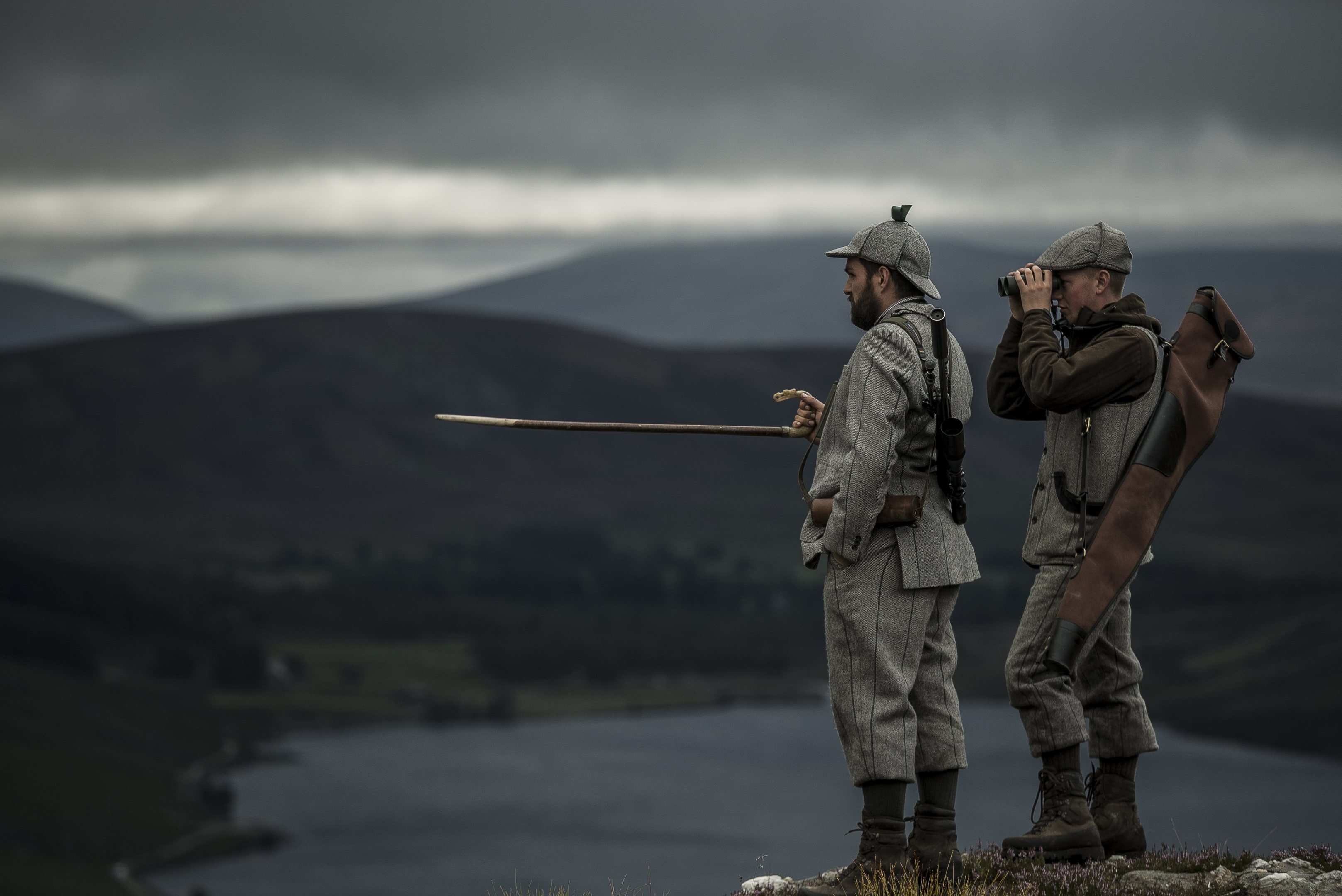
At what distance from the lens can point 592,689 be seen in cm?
19025

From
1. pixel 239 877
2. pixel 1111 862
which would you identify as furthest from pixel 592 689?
pixel 1111 862

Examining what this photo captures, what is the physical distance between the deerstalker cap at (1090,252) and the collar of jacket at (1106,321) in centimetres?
19

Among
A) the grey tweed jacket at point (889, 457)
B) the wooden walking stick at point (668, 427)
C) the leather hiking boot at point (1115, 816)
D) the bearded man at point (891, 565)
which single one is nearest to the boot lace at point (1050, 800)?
the leather hiking boot at point (1115, 816)

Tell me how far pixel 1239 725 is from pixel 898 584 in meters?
177

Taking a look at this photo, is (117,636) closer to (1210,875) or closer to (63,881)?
(63,881)

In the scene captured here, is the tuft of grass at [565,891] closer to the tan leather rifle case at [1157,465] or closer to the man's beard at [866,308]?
the tan leather rifle case at [1157,465]

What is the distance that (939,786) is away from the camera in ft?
23.9


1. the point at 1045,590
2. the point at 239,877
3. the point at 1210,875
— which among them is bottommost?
the point at 239,877

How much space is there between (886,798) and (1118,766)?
1.65 meters

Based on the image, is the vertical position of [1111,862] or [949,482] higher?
[949,482]

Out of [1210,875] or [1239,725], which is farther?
[1239,725]

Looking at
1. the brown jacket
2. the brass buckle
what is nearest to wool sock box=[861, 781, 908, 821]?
the brown jacket

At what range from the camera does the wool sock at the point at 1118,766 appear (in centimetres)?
798

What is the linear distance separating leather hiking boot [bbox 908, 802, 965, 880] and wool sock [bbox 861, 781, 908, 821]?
0.41 ft
